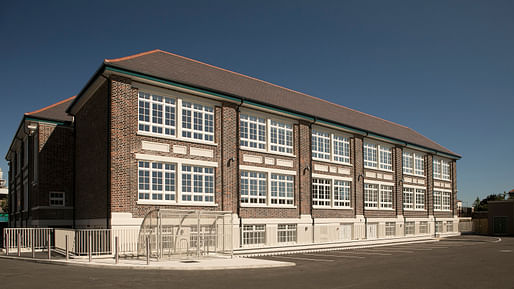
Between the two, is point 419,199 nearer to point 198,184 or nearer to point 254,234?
point 254,234

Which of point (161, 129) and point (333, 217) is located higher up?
point (161, 129)

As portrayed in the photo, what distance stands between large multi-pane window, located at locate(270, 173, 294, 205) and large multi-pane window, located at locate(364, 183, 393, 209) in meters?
10.1

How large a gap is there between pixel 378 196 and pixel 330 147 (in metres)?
8.00

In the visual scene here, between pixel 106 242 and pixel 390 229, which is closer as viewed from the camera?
pixel 106 242

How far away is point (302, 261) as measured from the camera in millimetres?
20922

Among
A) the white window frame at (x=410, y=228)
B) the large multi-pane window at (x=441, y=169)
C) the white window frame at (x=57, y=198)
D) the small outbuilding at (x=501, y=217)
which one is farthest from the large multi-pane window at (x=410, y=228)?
the white window frame at (x=57, y=198)

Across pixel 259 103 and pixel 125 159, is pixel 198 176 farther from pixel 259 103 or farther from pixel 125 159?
pixel 259 103

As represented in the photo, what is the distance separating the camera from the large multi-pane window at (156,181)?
22922 mm

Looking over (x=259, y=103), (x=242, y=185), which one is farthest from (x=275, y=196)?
(x=259, y=103)

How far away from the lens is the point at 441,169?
51844mm

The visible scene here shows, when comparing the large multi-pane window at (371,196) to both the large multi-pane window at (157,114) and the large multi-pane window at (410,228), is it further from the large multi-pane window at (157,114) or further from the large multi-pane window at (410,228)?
the large multi-pane window at (157,114)

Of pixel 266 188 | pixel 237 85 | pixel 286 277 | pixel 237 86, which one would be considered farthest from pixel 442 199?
pixel 286 277

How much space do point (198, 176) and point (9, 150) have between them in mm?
27207

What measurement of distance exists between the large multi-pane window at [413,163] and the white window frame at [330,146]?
A: 10.4m
